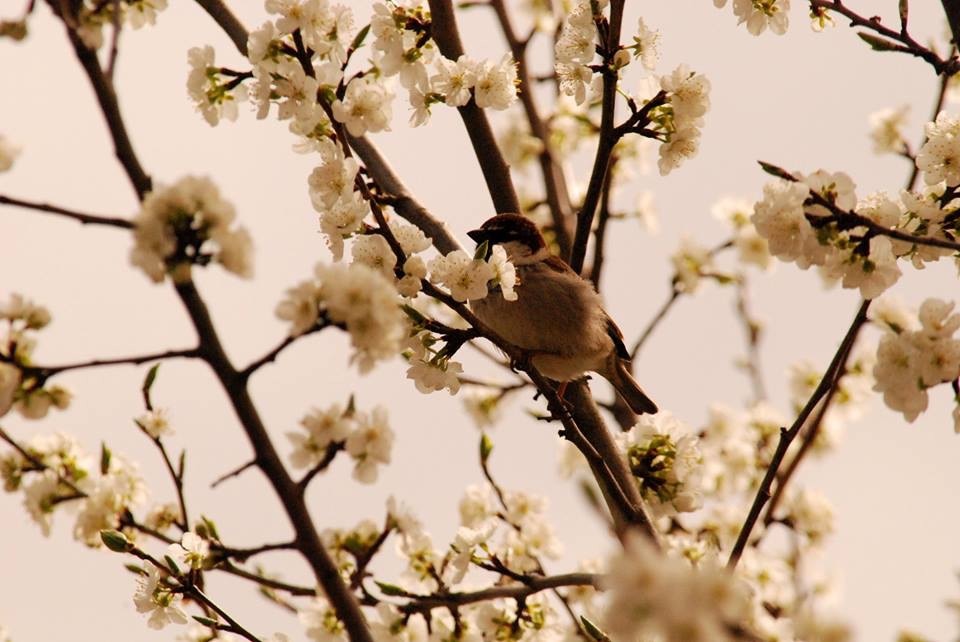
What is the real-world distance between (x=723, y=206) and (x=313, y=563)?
5.31m

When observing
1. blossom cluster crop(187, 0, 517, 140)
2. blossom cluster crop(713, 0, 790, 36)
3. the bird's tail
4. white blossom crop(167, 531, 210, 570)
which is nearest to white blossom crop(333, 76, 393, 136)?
blossom cluster crop(187, 0, 517, 140)

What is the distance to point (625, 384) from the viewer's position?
224 inches

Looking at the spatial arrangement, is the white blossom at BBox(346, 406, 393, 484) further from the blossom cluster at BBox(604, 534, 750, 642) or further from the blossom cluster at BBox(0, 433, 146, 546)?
the blossom cluster at BBox(0, 433, 146, 546)

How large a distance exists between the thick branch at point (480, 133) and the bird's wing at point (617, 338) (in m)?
1.18

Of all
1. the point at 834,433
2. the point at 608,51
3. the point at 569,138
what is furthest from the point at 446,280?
the point at 834,433

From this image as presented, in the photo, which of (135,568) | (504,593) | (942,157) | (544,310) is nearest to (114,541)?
(135,568)

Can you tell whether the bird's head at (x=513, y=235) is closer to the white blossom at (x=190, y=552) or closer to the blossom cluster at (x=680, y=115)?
the blossom cluster at (x=680, y=115)

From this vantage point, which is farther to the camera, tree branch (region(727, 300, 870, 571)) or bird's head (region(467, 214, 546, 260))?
bird's head (region(467, 214, 546, 260))

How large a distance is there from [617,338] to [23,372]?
377 centimetres

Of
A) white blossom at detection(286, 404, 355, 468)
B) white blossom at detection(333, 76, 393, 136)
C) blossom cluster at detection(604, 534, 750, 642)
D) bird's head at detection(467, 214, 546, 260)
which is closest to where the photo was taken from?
blossom cluster at detection(604, 534, 750, 642)

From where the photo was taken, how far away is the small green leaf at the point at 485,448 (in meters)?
4.08

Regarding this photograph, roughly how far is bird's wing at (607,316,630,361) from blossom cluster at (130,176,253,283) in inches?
145

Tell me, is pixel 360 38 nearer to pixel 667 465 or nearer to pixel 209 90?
pixel 209 90

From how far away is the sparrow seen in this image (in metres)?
4.84
